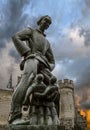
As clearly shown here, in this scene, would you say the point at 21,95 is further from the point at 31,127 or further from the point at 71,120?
the point at 71,120

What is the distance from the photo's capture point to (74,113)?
250 ft

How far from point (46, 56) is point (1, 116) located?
70.9 meters

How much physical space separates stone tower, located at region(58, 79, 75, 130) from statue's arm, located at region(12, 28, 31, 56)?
6348cm

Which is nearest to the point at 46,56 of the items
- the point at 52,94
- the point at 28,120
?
the point at 52,94

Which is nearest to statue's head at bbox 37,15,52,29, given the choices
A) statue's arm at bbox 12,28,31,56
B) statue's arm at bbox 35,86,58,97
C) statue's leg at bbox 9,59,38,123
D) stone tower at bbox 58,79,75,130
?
statue's arm at bbox 12,28,31,56

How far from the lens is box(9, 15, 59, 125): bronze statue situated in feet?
25.6

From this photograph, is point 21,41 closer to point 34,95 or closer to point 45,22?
point 45,22

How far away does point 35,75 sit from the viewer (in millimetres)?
8195

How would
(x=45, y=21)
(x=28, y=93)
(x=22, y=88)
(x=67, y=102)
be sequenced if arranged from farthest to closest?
(x=67, y=102), (x=45, y=21), (x=22, y=88), (x=28, y=93)

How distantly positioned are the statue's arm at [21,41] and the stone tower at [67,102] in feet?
208

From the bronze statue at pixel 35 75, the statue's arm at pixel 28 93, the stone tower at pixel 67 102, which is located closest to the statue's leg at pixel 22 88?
the bronze statue at pixel 35 75

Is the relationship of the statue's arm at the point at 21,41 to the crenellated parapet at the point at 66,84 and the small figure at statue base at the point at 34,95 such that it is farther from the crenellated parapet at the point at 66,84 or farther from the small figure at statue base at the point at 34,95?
the crenellated parapet at the point at 66,84

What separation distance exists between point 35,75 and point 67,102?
2735 inches

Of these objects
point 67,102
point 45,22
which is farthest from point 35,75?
point 67,102
